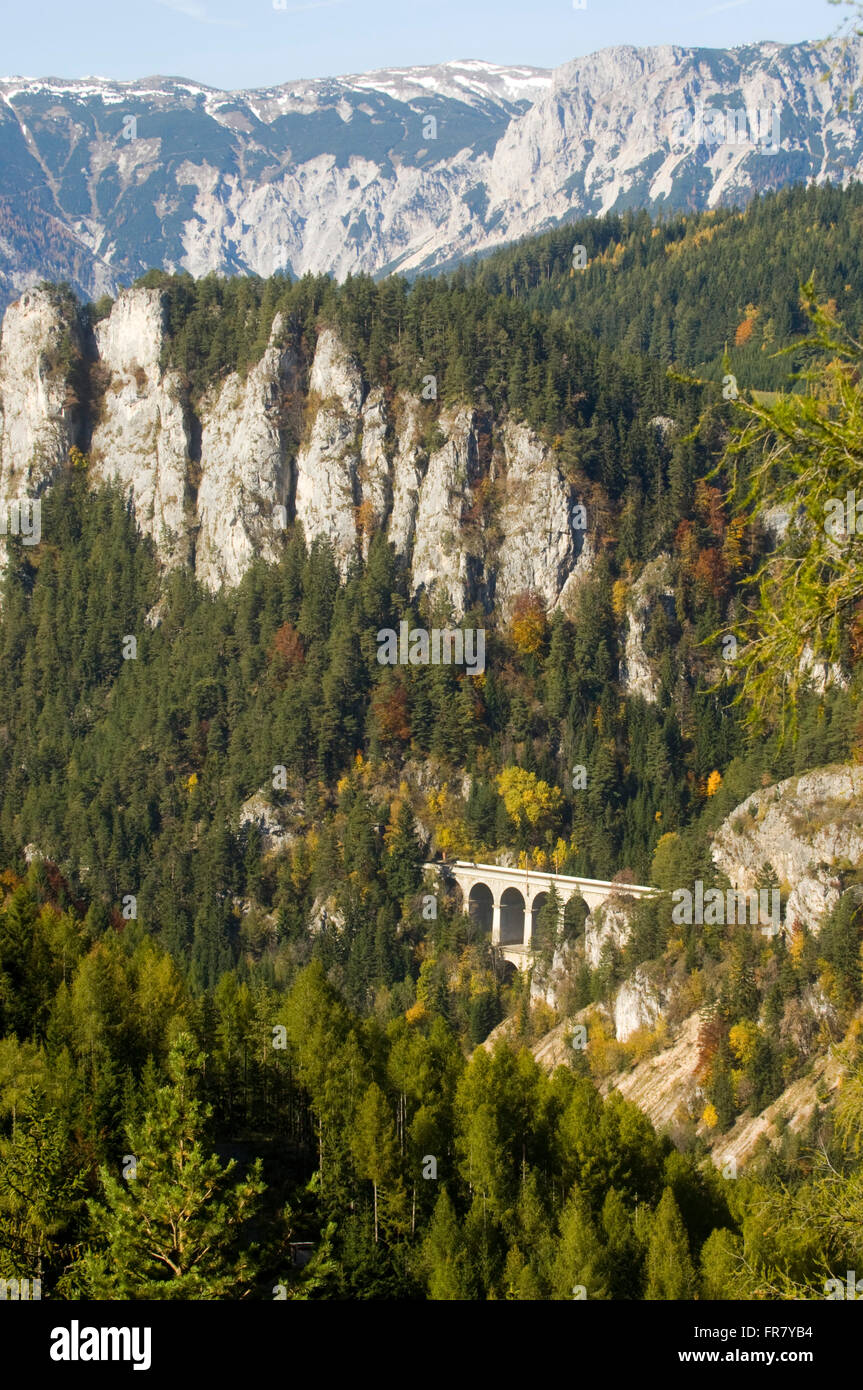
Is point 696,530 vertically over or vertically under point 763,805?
over

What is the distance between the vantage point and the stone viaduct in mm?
127681

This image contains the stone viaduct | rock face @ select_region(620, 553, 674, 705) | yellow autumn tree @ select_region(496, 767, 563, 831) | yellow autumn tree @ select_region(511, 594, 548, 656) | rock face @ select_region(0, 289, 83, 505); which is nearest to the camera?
the stone viaduct

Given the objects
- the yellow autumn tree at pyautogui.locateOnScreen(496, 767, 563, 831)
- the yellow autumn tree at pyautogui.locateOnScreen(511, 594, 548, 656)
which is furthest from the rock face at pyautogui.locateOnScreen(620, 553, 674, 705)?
the yellow autumn tree at pyautogui.locateOnScreen(496, 767, 563, 831)

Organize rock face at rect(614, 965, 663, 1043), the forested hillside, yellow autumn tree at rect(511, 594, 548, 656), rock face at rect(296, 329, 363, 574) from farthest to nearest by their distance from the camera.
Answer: rock face at rect(296, 329, 363, 574) → yellow autumn tree at rect(511, 594, 548, 656) → rock face at rect(614, 965, 663, 1043) → the forested hillside

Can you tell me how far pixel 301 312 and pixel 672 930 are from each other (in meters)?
91.2

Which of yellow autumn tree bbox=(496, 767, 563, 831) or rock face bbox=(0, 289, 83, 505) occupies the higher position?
rock face bbox=(0, 289, 83, 505)

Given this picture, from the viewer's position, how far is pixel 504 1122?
177 feet

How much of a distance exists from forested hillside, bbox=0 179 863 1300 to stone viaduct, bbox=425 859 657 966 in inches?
71.7

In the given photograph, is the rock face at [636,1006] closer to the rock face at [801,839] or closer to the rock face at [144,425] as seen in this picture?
the rock face at [801,839]

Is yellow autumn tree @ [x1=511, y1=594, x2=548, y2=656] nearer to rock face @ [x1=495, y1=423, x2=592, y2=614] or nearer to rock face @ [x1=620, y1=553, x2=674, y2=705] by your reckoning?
rock face @ [x1=495, y1=423, x2=592, y2=614]

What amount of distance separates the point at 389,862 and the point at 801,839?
4183cm

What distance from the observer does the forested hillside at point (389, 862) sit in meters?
46.0
